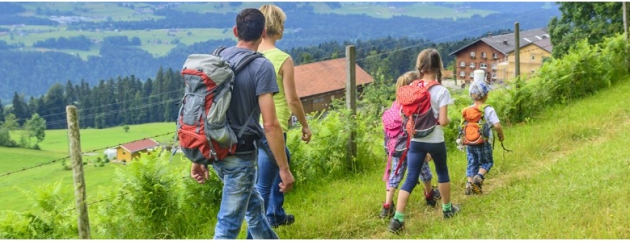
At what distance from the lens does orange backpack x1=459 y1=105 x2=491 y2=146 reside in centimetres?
665

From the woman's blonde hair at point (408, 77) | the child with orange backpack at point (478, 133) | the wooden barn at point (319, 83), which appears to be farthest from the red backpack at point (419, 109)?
the wooden barn at point (319, 83)

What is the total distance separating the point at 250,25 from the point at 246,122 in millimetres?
572

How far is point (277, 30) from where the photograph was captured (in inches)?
195

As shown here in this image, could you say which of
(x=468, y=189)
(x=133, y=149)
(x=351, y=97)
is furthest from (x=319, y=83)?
(x=468, y=189)

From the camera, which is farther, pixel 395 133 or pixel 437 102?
pixel 395 133

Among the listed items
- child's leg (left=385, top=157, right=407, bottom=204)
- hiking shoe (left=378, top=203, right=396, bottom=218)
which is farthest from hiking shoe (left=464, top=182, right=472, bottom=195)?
hiking shoe (left=378, top=203, right=396, bottom=218)

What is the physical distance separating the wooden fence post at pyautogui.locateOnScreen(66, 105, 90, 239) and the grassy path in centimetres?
157

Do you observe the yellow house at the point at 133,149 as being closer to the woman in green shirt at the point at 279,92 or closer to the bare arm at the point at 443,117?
the woman in green shirt at the point at 279,92

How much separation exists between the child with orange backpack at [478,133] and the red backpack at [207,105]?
3.24 meters

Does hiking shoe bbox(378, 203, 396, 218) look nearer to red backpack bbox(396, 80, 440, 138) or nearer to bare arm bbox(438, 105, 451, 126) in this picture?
red backpack bbox(396, 80, 440, 138)

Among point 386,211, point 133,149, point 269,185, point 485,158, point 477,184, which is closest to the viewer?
point 269,185

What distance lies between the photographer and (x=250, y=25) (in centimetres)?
405

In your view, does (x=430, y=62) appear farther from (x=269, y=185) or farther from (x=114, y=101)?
(x=114, y=101)

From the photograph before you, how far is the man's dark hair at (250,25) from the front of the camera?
4.06 m
